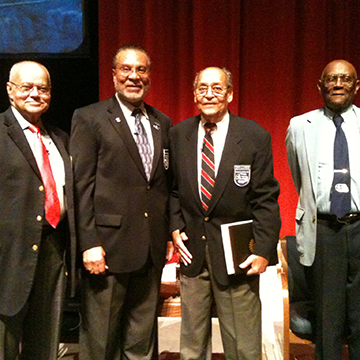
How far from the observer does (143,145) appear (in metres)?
1.99

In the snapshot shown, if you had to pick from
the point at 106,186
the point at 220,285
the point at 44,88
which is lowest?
the point at 220,285

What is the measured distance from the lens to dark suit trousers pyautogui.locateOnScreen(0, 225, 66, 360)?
1.79 metres

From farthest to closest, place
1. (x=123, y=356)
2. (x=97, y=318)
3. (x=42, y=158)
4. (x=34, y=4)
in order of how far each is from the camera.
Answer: (x=34, y=4)
(x=123, y=356)
(x=97, y=318)
(x=42, y=158)

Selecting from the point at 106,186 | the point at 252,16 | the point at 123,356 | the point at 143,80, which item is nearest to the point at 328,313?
the point at 123,356

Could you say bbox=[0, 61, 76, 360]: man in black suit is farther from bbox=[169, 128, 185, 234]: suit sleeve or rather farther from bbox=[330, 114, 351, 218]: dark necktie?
bbox=[330, 114, 351, 218]: dark necktie

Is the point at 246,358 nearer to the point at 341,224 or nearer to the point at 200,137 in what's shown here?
the point at 341,224

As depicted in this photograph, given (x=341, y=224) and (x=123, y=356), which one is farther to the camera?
(x=123, y=356)

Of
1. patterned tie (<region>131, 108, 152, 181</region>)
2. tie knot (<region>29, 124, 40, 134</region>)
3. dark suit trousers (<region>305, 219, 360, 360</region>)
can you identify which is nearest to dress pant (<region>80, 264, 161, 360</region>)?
patterned tie (<region>131, 108, 152, 181</region>)

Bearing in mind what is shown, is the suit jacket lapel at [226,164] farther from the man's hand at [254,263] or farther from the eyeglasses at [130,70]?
the eyeglasses at [130,70]

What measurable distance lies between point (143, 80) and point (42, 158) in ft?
2.06

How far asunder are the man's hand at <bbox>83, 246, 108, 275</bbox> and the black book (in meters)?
0.58

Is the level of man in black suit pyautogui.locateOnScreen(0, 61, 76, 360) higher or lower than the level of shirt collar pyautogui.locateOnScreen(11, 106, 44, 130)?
lower

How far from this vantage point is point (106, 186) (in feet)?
6.31

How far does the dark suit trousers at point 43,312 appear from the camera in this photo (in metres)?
1.79
